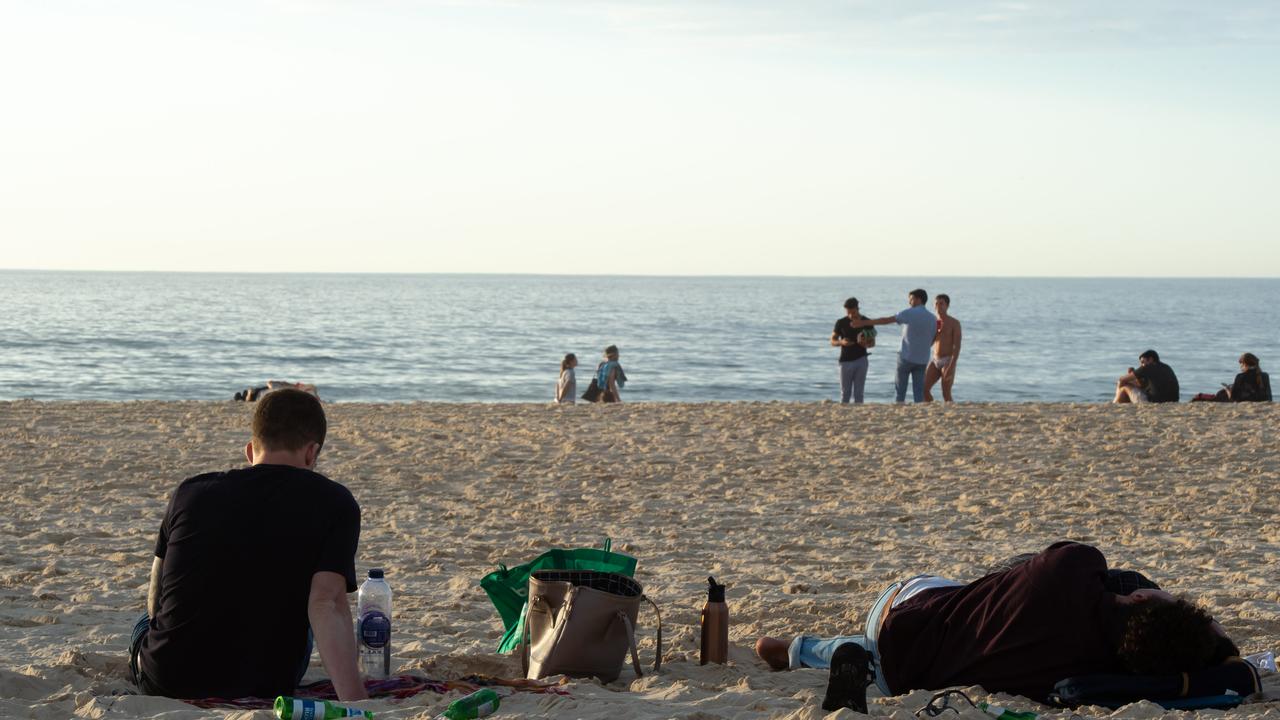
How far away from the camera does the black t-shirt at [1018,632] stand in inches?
159

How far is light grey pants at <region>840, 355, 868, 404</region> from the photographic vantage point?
14305 millimetres

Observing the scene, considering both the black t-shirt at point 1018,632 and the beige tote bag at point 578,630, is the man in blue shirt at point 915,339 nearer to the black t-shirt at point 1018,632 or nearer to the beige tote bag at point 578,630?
the black t-shirt at point 1018,632

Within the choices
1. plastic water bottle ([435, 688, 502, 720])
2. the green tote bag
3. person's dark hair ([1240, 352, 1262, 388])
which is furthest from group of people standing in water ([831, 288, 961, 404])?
plastic water bottle ([435, 688, 502, 720])

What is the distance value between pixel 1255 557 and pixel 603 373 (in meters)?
10.6

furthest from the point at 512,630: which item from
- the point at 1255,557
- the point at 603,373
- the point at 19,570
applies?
the point at 603,373

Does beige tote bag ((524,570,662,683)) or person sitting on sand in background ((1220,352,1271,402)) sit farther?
person sitting on sand in background ((1220,352,1271,402))

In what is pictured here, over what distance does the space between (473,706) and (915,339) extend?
425 inches

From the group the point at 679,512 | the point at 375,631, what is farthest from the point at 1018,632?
the point at 679,512

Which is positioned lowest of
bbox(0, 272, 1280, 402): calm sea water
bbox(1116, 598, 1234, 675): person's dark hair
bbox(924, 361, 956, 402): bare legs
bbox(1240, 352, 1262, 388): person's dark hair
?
bbox(0, 272, 1280, 402): calm sea water

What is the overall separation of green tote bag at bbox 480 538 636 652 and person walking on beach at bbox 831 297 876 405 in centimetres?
913

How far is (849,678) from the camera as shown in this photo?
3.71m

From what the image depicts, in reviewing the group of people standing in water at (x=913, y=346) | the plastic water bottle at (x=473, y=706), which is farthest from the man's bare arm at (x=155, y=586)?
the group of people standing in water at (x=913, y=346)

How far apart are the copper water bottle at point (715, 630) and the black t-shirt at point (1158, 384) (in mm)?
11958

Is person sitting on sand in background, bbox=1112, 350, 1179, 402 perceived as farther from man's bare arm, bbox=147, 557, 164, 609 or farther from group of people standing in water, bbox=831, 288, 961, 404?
man's bare arm, bbox=147, 557, 164, 609
